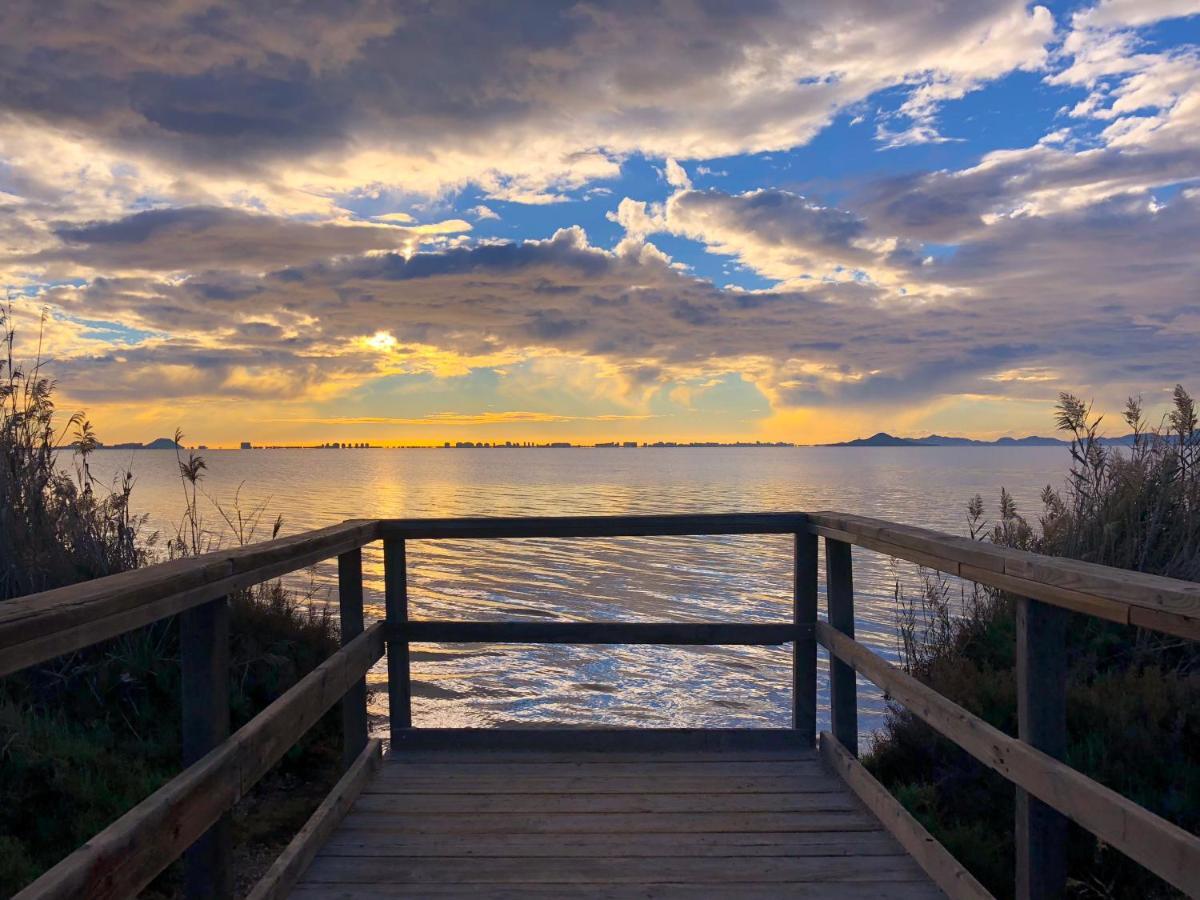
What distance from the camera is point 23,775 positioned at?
4.72 m

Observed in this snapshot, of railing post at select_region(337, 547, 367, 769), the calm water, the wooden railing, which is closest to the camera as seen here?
the wooden railing

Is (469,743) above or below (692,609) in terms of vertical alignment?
above

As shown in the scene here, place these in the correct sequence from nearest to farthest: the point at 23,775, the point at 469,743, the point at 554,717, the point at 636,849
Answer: the point at 636,849 < the point at 23,775 < the point at 469,743 < the point at 554,717

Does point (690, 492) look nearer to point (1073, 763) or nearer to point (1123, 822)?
point (1073, 763)

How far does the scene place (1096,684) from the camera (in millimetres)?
5414

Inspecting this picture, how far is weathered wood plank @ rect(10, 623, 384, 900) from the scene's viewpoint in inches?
77.3

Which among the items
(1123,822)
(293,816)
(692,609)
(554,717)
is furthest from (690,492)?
(1123,822)

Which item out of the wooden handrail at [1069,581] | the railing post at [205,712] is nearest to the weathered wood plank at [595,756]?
the wooden handrail at [1069,581]

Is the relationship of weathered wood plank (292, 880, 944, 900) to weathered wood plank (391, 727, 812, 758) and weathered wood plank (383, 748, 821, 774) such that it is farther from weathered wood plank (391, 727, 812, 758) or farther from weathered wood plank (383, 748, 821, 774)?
weathered wood plank (391, 727, 812, 758)

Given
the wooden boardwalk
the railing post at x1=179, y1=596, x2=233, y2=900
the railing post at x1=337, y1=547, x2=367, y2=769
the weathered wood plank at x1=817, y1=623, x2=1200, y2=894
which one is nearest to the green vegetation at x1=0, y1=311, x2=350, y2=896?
the railing post at x1=337, y1=547, x2=367, y2=769

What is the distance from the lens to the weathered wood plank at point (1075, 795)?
1.96 m

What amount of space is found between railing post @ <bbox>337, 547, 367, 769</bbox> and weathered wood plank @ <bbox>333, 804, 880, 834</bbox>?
0.60m

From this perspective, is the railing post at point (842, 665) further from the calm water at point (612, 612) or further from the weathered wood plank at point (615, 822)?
the calm water at point (612, 612)

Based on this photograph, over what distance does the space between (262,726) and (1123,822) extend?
258 cm
